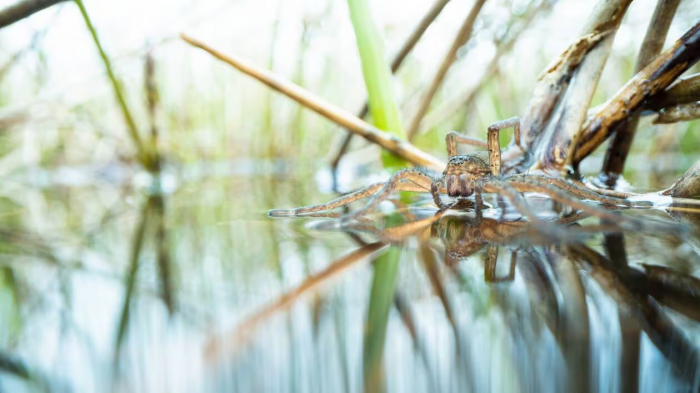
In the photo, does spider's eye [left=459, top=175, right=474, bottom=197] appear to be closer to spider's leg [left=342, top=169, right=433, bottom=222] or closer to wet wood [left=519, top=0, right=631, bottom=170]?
spider's leg [left=342, top=169, right=433, bottom=222]

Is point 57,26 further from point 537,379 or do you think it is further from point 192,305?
point 537,379

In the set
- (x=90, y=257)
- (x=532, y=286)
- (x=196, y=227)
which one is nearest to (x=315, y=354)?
(x=532, y=286)

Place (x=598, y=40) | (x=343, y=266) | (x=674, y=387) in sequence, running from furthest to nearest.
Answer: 1. (x=598, y=40)
2. (x=343, y=266)
3. (x=674, y=387)

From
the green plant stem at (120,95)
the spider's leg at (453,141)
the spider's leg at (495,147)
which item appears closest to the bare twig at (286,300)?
the spider's leg at (495,147)

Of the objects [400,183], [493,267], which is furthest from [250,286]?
[400,183]

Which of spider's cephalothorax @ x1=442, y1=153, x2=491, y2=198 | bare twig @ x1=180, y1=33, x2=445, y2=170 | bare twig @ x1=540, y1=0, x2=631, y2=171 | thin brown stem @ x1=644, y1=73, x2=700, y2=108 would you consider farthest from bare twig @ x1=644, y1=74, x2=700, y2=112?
bare twig @ x1=180, y1=33, x2=445, y2=170

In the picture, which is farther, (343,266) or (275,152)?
(275,152)

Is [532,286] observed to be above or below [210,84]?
below
